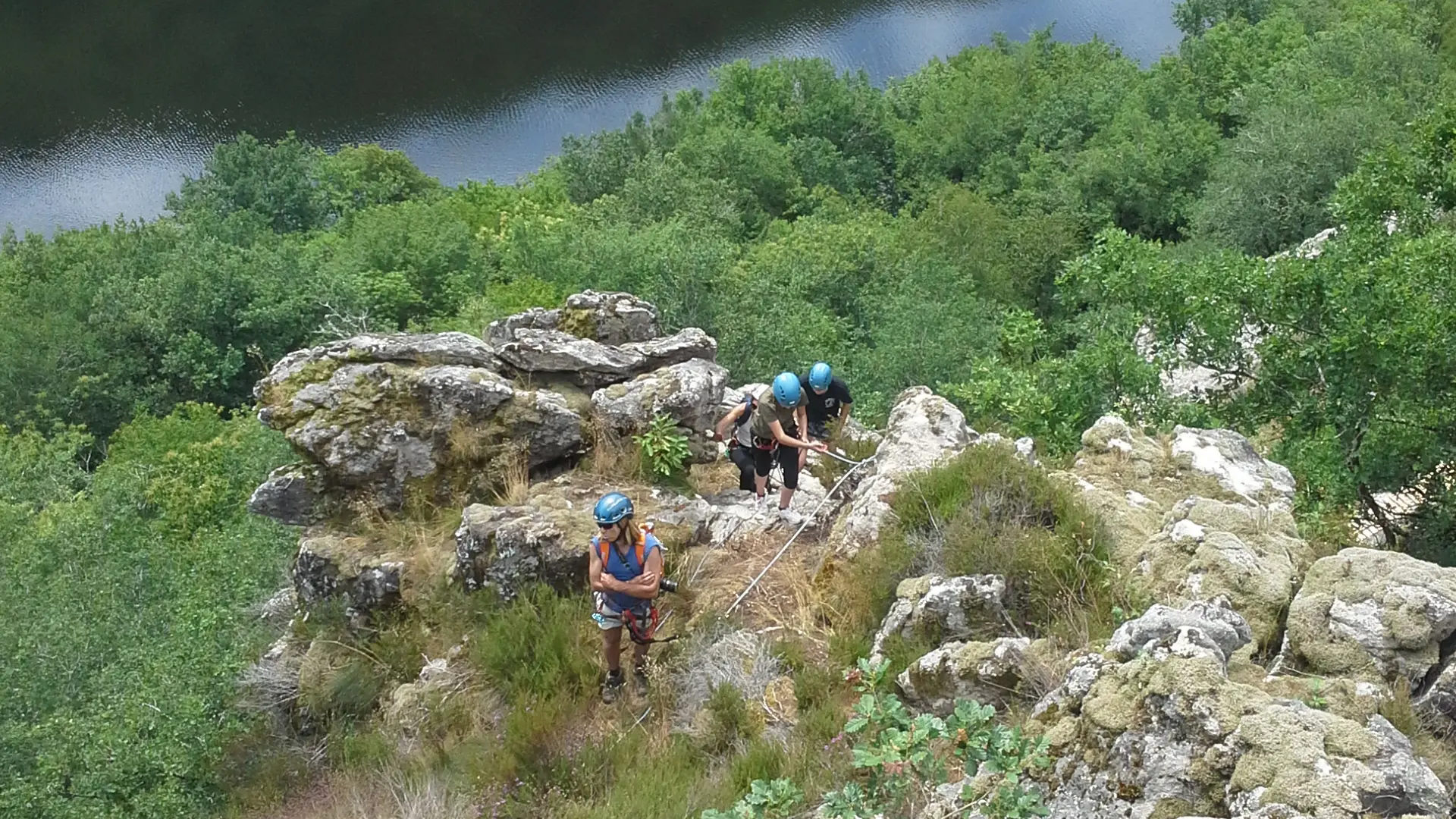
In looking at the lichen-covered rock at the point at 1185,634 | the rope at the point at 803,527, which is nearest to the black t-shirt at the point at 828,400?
the rope at the point at 803,527

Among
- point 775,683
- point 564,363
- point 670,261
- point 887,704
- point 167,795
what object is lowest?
point 167,795

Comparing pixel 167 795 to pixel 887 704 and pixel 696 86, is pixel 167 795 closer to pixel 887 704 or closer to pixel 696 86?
pixel 887 704

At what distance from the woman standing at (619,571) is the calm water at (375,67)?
44.5 m

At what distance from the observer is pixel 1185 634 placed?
5.51 m

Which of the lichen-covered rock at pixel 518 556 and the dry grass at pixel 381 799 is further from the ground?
the lichen-covered rock at pixel 518 556

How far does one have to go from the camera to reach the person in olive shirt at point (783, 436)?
9.73 m

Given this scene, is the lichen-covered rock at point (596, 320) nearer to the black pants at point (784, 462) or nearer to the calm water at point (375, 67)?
the black pants at point (784, 462)

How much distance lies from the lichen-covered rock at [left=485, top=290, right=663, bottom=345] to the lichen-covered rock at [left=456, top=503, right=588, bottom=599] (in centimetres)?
347

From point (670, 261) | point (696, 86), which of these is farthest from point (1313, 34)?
point (670, 261)

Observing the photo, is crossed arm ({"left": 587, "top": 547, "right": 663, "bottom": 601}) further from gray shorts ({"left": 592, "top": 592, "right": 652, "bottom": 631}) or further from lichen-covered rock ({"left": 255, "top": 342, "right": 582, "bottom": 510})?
lichen-covered rock ({"left": 255, "top": 342, "right": 582, "bottom": 510})

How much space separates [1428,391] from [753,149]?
37.5 meters

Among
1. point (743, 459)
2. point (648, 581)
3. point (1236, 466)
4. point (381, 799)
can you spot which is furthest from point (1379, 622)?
point (381, 799)

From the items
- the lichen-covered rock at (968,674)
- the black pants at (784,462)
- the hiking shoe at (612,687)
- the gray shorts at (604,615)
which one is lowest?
the hiking shoe at (612,687)

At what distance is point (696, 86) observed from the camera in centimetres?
5453
